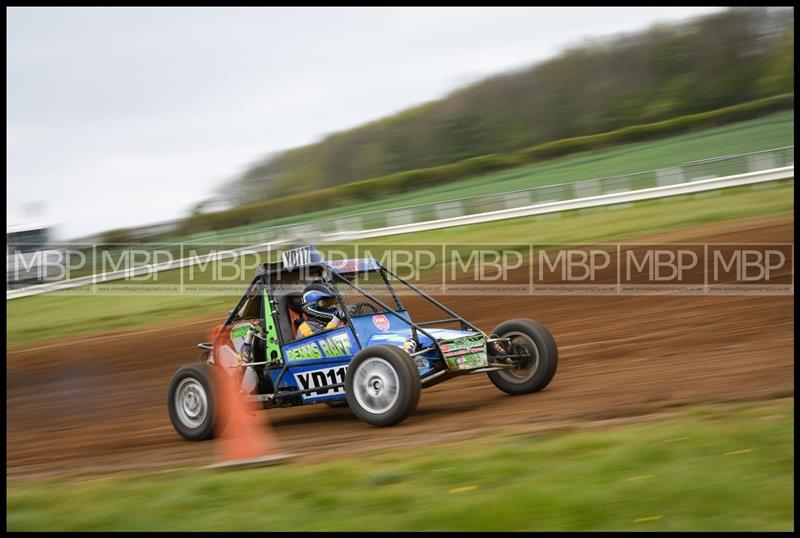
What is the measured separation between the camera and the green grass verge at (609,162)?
28438 millimetres

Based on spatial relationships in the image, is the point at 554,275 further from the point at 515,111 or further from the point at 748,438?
the point at 515,111

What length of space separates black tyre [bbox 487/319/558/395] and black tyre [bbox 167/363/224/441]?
2460mm

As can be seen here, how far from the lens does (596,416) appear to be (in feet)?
22.4

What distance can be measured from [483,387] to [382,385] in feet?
6.01

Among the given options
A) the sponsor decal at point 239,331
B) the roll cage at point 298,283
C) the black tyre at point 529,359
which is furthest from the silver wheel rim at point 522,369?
the sponsor decal at point 239,331

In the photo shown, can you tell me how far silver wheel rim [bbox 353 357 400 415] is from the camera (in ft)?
23.8

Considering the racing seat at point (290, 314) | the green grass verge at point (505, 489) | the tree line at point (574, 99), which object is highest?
the tree line at point (574, 99)

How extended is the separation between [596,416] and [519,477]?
1.61 m

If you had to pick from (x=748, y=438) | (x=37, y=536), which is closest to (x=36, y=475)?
(x=37, y=536)

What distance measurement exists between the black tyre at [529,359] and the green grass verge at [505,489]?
5.17 ft

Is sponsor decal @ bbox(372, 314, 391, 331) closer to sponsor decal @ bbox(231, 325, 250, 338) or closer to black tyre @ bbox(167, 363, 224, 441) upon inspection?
sponsor decal @ bbox(231, 325, 250, 338)

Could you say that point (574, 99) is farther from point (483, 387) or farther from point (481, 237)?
point (483, 387)

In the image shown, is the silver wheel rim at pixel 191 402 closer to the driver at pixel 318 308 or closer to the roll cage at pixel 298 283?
the roll cage at pixel 298 283

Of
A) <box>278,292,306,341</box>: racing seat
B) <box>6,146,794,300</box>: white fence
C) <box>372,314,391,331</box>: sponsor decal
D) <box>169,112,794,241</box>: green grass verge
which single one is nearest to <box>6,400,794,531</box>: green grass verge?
<box>372,314,391,331</box>: sponsor decal
